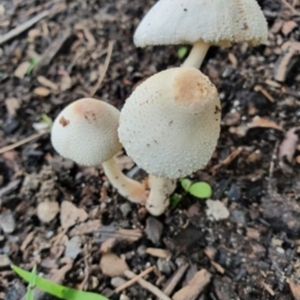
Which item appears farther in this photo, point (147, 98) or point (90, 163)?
point (90, 163)

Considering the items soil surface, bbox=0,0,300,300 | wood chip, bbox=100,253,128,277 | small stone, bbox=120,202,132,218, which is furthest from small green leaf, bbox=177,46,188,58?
wood chip, bbox=100,253,128,277

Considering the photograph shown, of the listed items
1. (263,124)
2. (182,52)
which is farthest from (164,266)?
(182,52)

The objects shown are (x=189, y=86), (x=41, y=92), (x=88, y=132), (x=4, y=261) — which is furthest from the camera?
(x=41, y=92)

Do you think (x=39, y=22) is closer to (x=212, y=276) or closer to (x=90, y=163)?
(x=90, y=163)

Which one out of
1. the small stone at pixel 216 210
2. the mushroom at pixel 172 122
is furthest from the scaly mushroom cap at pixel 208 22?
the small stone at pixel 216 210

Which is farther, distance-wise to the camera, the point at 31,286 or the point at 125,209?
the point at 125,209

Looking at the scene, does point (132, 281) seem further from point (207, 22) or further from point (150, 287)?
point (207, 22)

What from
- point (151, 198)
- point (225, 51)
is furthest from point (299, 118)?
point (151, 198)
